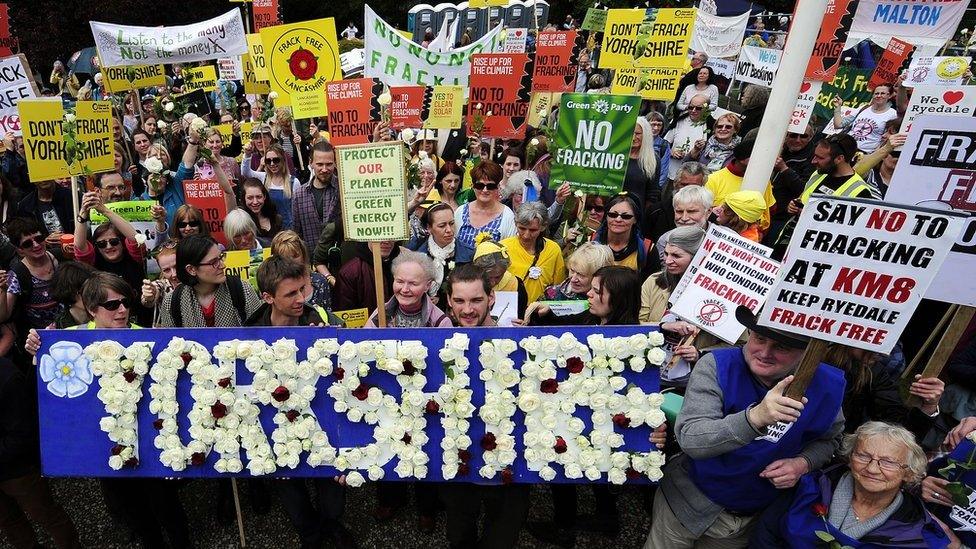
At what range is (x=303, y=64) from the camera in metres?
7.24

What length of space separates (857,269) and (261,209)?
5.42 m

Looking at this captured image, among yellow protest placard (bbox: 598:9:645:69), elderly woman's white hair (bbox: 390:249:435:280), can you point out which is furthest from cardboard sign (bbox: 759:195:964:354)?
yellow protest placard (bbox: 598:9:645:69)

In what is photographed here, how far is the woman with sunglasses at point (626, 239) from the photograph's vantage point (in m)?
4.58

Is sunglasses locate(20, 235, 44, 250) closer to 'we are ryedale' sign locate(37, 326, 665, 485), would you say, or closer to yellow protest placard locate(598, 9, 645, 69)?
'we are ryedale' sign locate(37, 326, 665, 485)

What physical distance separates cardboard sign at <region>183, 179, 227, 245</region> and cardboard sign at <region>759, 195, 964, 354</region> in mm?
5269

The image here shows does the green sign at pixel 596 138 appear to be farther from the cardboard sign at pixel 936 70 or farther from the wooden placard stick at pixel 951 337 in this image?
the cardboard sign at pixel 936 70

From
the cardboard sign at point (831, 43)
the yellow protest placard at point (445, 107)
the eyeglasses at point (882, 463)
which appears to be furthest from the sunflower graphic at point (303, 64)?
the eyeglasses at point (882, 463)

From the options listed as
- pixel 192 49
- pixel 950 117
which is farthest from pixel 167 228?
pixel 950 117

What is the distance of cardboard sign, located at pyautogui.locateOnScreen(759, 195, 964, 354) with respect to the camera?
81.1 inches

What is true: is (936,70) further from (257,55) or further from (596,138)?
(257,55)

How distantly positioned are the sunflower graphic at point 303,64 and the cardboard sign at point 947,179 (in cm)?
663

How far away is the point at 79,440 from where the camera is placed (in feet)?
10.4

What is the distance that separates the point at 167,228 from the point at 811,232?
5910mm

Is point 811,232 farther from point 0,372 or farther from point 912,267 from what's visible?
point 0,372
